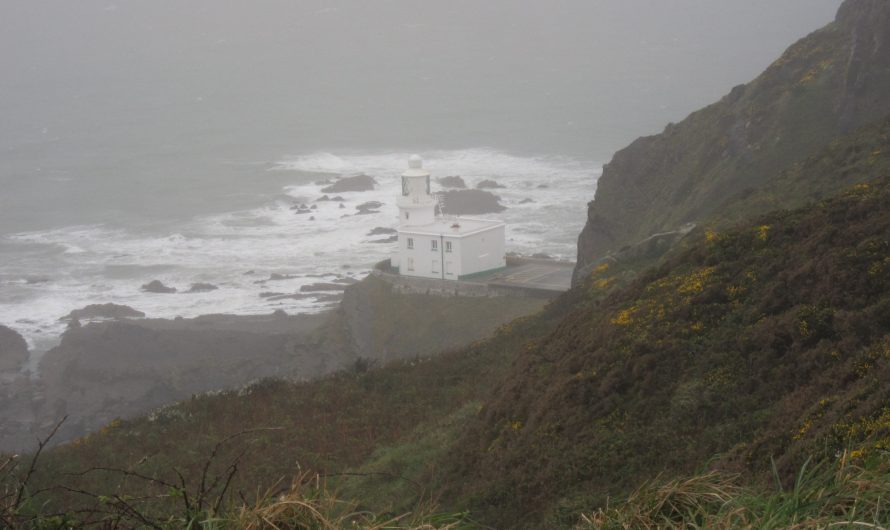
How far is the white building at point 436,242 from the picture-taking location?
112 feet

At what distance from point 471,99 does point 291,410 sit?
12581 cm

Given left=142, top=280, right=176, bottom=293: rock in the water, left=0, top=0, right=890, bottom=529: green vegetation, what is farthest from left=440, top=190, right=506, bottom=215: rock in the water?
left=0, top=0, right=890, bottom=529: green vegetation

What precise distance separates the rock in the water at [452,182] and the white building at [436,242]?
3450cm

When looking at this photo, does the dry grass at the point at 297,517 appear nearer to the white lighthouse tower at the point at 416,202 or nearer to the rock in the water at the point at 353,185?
the white lighthouse tower at the point at 416,202

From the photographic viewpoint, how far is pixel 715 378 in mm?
7742

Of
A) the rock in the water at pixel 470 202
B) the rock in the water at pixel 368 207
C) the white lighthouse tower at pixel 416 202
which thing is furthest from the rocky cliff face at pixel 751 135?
the rock in the water at pixel 368 207

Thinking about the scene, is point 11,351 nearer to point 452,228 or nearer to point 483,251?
point 452,228

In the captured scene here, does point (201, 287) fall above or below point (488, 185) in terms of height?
below

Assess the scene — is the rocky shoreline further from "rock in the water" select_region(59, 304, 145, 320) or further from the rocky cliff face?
the rocky cliff face

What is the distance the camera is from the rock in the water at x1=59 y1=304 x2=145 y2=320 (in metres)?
40.8

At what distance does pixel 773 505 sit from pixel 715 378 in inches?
159

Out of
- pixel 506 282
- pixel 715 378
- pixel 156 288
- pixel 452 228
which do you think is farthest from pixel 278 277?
pixel 715 378

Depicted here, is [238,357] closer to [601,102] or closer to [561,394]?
[561,394]

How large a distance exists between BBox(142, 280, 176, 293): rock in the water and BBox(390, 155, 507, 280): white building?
46.9 ft
